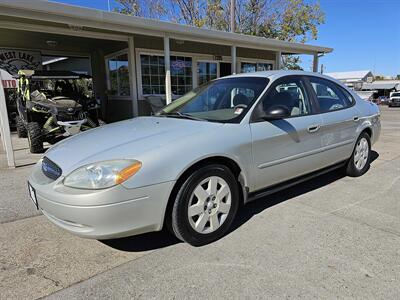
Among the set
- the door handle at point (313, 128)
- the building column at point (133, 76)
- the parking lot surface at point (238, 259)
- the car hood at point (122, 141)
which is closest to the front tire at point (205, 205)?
the parking lot surface at point (238, 259)

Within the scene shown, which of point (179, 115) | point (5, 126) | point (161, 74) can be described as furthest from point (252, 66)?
point (179, 115)

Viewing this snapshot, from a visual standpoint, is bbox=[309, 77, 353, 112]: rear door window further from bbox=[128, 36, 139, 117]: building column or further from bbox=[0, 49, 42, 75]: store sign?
bbox=[0, 49, 42, 75]: store sign

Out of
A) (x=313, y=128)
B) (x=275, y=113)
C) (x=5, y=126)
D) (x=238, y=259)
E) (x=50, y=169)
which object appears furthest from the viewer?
(x=5, y=126)

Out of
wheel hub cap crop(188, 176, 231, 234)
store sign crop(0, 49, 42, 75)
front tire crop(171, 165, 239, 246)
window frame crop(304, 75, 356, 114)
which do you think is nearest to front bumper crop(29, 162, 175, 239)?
front tire crop(171, 165, 239, 246)

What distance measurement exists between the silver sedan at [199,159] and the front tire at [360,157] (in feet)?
1.27

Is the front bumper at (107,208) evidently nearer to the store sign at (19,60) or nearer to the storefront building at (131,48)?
the storefront building at (131,48)

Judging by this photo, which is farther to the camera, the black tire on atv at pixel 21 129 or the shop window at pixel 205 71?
the shop window at pixel 205 71

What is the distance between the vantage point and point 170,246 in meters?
2.97

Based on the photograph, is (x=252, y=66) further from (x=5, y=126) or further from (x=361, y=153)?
(x=5, y=126)

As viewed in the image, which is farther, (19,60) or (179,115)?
(19,60)

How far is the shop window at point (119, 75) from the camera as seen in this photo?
10523mm

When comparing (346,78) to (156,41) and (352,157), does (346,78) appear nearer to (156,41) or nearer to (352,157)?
(156,41)

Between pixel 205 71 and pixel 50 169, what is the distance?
10315 millimetres

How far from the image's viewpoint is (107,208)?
2.42 m
